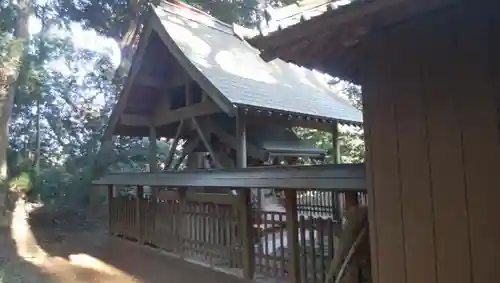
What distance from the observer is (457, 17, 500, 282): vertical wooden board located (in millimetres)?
2193

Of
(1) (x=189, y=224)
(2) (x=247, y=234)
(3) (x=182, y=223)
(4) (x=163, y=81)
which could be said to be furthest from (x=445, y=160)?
(4) (x=163, y=81)

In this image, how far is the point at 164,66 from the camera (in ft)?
28.8

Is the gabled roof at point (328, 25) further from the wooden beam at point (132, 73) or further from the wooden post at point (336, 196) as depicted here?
the wooden post at point (336, 196)

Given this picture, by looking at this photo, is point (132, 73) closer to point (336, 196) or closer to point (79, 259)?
point (79, 259)

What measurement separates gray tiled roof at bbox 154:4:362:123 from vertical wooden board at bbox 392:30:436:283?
3863 millimetres

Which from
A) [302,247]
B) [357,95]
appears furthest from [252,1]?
[302,247]

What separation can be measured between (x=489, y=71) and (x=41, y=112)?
54.4 feet

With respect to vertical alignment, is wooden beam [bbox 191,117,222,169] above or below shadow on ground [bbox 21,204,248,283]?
above

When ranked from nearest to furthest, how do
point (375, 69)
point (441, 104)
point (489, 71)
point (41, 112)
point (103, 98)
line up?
point (489, 71)
point (441, 104)
point (375, 69)
point (41, 112)
point (103, 98)

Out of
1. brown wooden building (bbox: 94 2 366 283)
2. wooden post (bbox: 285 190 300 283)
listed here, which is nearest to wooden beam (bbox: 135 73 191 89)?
brown wooden building (bbox: 94 2 366 283)

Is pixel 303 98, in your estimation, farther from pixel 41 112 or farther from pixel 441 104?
pixel 41 112

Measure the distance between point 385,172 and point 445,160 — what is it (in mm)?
408

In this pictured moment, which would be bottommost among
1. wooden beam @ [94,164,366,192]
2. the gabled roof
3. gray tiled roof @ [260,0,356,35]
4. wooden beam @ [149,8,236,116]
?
wooden beam @ [94,164,366,192]

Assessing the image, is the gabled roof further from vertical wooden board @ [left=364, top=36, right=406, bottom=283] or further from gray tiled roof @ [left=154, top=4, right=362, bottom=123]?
gray tiled roof @ [left=154, top=4, right=362, bottom=123]
